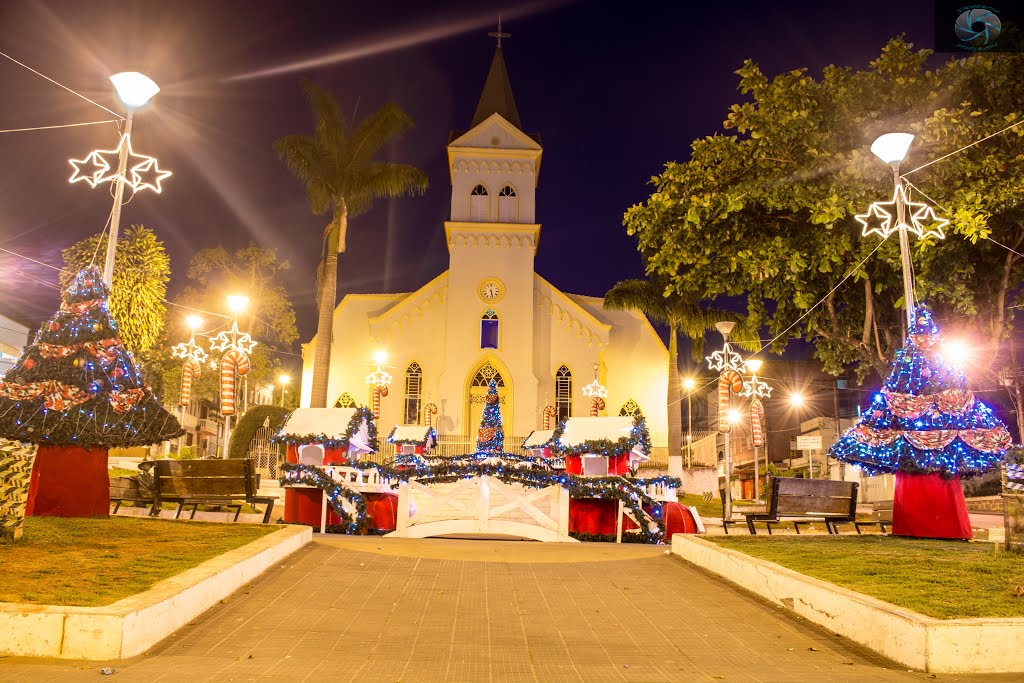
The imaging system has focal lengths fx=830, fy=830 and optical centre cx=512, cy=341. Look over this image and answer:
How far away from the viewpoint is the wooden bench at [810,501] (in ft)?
37.8

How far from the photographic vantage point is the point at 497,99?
44094 millimetres

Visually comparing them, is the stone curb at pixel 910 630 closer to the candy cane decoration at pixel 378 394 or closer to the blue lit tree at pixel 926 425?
the blue lit tree at pixel 926 425

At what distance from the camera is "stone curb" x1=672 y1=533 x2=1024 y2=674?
503cm

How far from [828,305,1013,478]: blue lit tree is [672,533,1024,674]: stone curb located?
4194 millimetres

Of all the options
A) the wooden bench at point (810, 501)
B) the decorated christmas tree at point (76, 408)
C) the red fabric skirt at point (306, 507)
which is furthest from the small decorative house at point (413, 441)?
the wooden bench at point (810, 501)

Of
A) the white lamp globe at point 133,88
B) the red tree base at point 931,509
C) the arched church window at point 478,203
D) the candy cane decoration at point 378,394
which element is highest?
the arched church window at point 478,203

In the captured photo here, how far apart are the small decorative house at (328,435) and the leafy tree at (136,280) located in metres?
15.4

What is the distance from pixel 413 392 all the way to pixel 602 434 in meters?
23.0

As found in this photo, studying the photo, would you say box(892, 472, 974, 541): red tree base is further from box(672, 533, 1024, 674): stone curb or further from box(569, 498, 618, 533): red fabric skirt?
box(569, 498, 618, 533): red fabric skirt

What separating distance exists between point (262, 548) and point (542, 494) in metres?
6.59

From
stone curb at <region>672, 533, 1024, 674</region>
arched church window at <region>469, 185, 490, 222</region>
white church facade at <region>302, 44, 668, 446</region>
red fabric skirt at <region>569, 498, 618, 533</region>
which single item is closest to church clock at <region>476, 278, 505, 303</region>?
white church facade at <region>302, 44, 668, 446</region>

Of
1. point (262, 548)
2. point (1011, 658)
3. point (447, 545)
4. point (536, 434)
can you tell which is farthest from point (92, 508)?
point (536, 434)

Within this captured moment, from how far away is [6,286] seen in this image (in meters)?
39.2

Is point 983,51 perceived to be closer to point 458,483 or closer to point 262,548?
point 458,483
